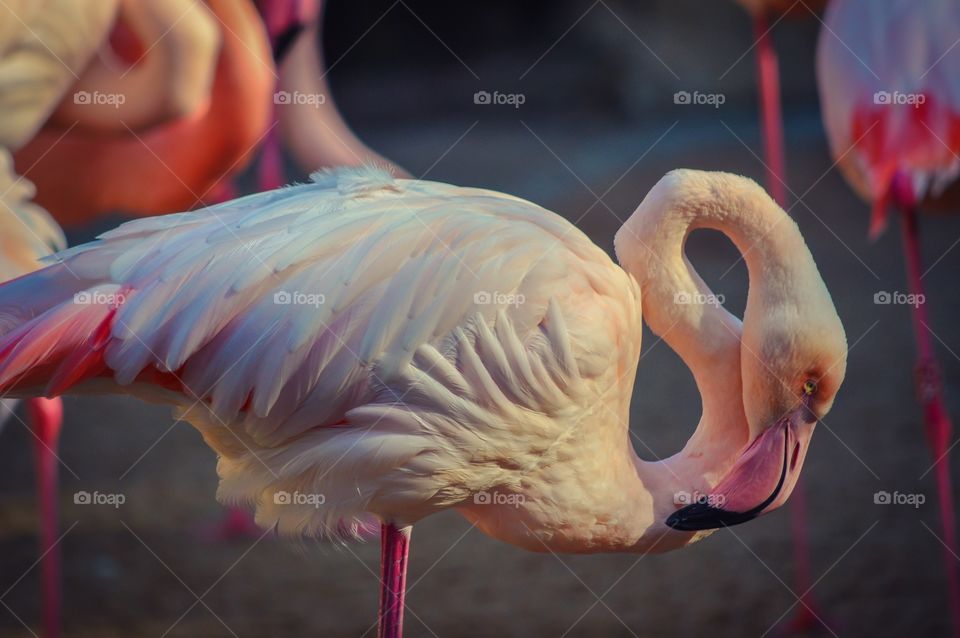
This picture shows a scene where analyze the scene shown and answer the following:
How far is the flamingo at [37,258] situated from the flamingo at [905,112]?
2.16m

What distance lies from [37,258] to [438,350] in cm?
129

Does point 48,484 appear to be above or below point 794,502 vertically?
below

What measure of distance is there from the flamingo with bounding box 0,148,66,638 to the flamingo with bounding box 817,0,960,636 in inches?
85.0

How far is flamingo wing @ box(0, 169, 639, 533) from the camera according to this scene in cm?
196

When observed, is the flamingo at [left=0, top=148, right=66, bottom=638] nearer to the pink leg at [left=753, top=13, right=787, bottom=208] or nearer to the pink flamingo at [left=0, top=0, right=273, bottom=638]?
the pink flamingo at [left=0, top=0, right=273, bottom=638]

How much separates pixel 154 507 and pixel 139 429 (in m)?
0.73

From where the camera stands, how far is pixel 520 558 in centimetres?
379

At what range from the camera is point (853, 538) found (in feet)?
12.2

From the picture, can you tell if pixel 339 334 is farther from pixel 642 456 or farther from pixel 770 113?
pixel 642 456

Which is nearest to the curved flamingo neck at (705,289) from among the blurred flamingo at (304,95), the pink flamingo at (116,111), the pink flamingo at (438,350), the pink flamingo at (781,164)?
the pink flamingo at (438,350)

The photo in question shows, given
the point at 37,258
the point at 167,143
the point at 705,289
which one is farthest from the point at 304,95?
the point at 705,289

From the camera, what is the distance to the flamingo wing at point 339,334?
1.96 metres

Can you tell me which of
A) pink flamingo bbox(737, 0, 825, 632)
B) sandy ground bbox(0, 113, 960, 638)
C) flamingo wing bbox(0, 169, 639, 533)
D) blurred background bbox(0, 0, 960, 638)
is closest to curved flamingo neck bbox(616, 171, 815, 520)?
flamingo wing bbox(0, 169, 639, 533)

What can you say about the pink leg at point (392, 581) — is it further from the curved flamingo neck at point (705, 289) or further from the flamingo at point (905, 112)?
the flamingo at point (905, 112)
